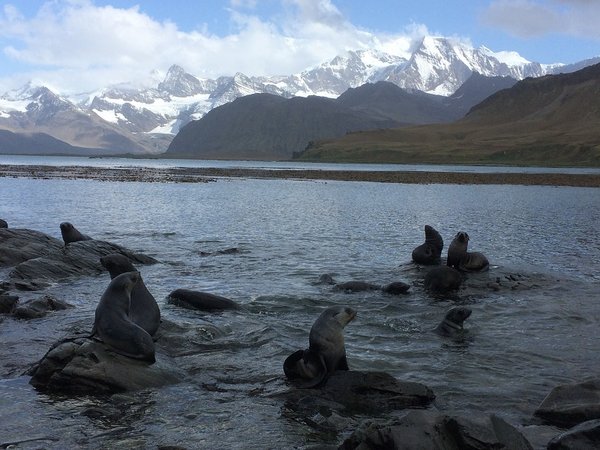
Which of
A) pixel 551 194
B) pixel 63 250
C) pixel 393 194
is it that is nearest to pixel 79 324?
pixel 63 250

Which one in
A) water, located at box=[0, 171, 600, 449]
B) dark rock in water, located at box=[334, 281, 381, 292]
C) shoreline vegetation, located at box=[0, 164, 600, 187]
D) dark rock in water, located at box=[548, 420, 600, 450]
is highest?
shoreline vegetation, located at box=[0, 164, 600, 187]

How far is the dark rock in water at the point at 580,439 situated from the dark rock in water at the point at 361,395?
9.52ft

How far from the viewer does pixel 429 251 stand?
2708 cm

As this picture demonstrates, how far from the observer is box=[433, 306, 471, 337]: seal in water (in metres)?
17.1

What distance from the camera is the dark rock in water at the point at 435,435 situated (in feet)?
29.2

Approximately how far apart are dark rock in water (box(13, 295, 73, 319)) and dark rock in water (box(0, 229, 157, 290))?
3211 mm

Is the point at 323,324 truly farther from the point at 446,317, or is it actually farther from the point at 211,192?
the point at 211,192

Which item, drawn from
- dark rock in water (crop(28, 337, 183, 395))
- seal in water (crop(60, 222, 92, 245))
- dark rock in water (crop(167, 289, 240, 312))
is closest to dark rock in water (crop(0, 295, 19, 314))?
dark rock in water (crop(167, 289, 240, 312))

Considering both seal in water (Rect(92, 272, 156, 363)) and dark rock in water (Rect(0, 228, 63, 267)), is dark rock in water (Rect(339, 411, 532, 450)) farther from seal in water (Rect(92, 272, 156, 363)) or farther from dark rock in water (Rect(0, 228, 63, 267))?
dark rock in water (Rect(0, 228, 63, 267))

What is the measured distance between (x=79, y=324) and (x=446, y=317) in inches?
375

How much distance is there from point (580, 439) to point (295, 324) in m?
9.46

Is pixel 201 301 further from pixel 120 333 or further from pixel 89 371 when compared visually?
pixel 89 371

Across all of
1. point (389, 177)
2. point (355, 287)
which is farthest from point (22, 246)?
point (389, 177)

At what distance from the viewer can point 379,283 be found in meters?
23.7
